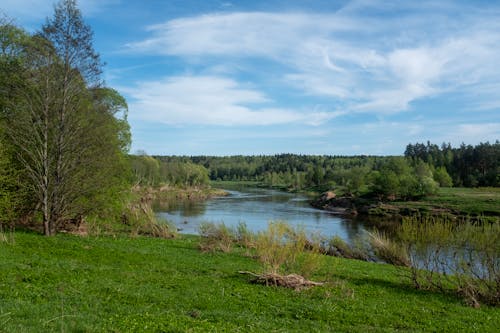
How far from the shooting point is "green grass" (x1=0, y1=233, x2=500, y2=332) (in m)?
→ 7.45

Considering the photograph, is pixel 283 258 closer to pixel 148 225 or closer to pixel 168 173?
pixel 148 225

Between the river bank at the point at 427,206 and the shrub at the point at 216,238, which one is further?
the river bank at the point at 427,206

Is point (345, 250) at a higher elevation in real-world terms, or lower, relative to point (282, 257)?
lower

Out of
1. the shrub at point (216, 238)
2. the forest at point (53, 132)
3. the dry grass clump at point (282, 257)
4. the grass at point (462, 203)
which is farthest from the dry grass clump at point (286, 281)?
the grass at point (462, 203)

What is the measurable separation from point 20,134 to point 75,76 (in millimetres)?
4011

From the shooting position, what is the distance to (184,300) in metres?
9.65

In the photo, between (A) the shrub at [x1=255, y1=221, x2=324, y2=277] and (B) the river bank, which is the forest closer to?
(A) the shrub at [x1=255, y1=221, x2=324, y2=277]

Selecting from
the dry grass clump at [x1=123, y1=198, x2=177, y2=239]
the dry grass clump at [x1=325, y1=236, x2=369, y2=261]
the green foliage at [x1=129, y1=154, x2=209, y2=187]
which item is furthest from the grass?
the green foliage at [x1=129, y1=154, x2=209, y2=187]

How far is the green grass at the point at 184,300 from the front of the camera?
24.4 feet

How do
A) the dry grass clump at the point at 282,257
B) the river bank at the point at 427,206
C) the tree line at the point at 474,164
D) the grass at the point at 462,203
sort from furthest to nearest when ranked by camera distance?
the tree line at the point at 474,164 → the river bank at the point at 427,206 → the grass at the point at 462,203 → the dry grass clump at the point at 282,257

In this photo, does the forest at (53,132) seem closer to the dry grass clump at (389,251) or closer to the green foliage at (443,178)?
the dry grass clump at (389,251)

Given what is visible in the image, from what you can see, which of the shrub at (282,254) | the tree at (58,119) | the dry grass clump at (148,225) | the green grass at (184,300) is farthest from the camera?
the dry grass clump at (148,225)

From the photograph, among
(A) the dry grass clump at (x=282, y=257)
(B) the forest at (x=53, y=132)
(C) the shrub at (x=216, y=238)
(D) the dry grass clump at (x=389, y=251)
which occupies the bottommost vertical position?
(D) the dry grass clump at (x=389, y=251)

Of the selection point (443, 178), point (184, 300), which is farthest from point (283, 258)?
point (443, 178)
